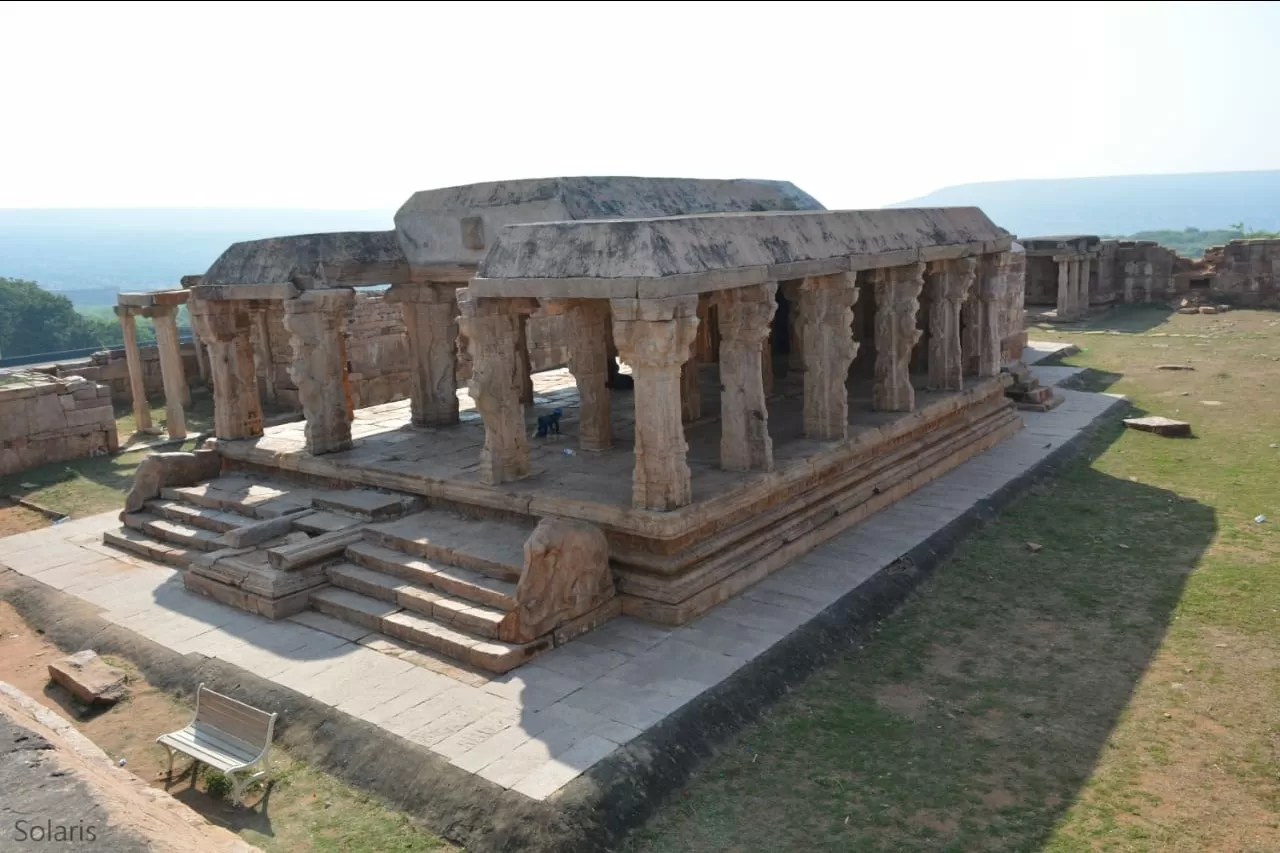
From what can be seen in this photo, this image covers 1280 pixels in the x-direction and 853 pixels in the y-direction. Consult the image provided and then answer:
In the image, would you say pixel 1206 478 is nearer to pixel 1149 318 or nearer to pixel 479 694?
pixel 479 694

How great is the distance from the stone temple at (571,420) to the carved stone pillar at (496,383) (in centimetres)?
3

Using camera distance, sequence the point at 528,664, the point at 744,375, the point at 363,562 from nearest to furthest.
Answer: the point at 528,664, the point at 363,562, the point at 744,375

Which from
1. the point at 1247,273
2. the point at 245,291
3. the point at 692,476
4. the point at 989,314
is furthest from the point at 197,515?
the point at 1247,273

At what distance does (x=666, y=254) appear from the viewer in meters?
7.89

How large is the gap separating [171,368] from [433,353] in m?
7.29

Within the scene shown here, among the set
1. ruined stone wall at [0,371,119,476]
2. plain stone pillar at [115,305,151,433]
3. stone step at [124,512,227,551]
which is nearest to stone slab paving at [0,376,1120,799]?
stone step at [124,512,227,551]

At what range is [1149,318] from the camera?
2694 cm

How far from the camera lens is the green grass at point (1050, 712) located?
215 inches

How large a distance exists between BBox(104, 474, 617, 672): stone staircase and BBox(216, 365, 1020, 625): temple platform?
31cm

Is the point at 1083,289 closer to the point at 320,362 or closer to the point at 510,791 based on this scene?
the point at 320,362

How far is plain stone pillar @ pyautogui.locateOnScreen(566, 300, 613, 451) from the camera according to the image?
10109 millimetres

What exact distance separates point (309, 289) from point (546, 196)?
2.98 m

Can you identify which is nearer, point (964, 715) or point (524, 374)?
point (964, 715)

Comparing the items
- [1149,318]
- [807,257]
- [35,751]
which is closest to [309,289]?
[807,257]
